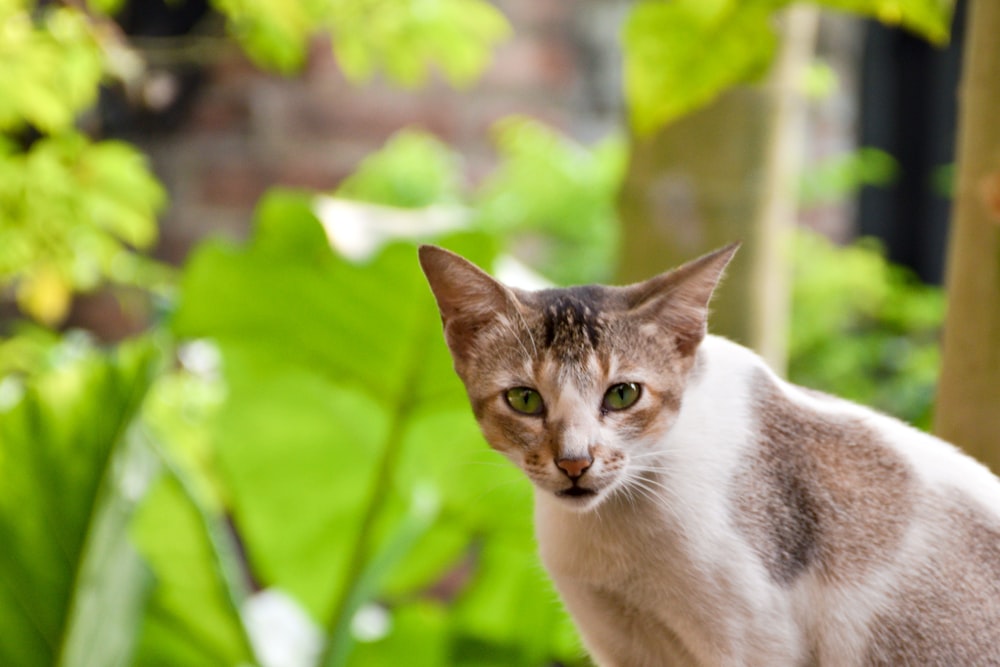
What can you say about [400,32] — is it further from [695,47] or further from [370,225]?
[695,47]

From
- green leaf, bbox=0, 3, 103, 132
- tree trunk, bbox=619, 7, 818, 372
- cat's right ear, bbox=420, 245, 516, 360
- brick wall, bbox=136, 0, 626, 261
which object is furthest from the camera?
brick wall, bbox=136, 0, 626, 261

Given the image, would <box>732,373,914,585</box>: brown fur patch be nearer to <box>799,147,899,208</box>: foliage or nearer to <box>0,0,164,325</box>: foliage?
<box>0,0,164,325</box>: foliage

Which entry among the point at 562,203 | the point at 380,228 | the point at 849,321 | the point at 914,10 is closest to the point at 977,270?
the point at 914,10

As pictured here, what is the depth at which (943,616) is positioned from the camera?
1.41 feet

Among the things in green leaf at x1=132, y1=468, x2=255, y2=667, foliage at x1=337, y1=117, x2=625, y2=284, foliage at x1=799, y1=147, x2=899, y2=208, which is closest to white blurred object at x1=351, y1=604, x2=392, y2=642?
green leaf at x1=132, y1=468, x2=255, y2=667

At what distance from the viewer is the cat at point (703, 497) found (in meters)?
0.42

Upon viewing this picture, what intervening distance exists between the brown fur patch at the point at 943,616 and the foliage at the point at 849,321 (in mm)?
1116

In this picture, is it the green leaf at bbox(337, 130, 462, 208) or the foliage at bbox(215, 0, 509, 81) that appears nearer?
the foliage at bbox(215, 0, 509, 81)

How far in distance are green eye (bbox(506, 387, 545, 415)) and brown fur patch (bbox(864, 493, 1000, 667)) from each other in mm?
167

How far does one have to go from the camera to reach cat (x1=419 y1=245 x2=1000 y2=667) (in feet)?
1.38

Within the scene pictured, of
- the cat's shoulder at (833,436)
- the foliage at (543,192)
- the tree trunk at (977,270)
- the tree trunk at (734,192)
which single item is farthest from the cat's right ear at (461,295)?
the foliage at (543,192)

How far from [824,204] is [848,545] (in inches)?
64.4

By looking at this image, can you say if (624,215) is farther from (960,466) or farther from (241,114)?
(241,114)

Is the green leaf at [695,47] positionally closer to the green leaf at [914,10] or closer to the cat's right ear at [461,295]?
the green leaf at [914,10]
